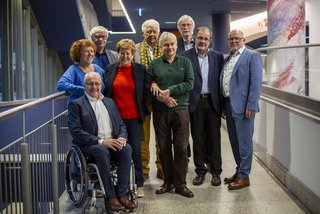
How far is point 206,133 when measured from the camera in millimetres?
4820

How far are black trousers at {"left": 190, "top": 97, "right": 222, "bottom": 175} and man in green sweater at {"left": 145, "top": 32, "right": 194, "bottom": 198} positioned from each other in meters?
0.35

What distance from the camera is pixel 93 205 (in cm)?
373

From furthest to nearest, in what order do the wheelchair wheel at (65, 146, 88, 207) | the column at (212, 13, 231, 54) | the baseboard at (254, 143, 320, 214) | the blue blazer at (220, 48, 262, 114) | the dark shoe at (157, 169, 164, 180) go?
1. the column at (212, 13, 231, 54)
2. the dark shoe at (157, 169, 164, 180)
3. the blue blazer at (220, 48, 262, 114)
4. the baseboard at (254, 143, 320, 214)
5. the wheelchair wheel at (65, 146, 88, 207)

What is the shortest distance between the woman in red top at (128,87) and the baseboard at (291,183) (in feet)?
5.06

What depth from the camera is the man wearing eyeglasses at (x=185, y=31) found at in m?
4.73

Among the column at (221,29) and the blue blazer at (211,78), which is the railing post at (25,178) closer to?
the blue blazer at (211,78)

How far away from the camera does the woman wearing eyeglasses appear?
13.3 feet

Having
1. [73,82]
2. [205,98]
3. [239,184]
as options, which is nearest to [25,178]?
[73,82]

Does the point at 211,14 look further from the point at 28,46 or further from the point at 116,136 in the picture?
the point at 116,136

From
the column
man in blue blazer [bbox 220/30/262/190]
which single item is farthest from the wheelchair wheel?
the column

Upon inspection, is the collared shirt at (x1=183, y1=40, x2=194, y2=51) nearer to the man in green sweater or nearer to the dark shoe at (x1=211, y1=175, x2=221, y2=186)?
the man in green sweater

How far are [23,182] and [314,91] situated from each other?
99.0 inches

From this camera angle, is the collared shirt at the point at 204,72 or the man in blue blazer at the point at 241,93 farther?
the collared shirt at the point at 204,72

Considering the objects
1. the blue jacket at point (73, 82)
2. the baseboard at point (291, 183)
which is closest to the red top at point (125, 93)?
the blue jacket at point (73, 82)
